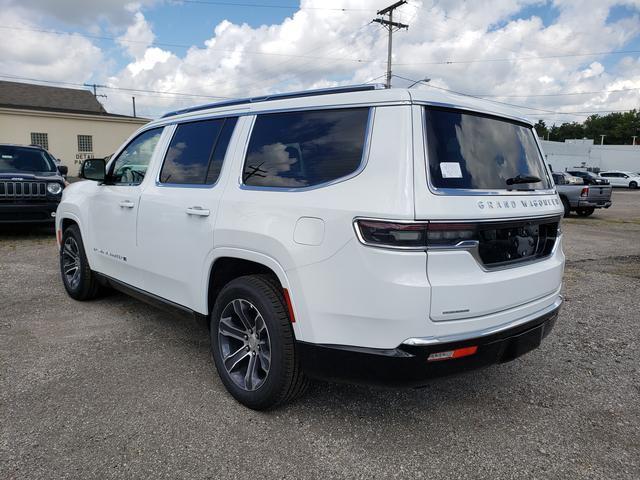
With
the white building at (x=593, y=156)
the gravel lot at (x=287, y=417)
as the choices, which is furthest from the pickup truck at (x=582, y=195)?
the white building at (x=593, y=156)

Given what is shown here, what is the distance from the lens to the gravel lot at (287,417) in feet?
8.46

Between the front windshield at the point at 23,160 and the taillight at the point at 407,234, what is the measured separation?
30.1ft

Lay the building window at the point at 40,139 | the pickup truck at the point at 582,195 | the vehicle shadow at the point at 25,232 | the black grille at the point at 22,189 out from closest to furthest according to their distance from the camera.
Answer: the black grille at the point at 22,189, the vehicle shadow at the point at 25,232, the pickup truck at the point at 582,195, the building window at the point at 40,139

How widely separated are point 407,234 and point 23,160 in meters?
9.93

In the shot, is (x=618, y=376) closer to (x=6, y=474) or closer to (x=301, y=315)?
(x=301, y=315)

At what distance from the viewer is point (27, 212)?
8.91 meters

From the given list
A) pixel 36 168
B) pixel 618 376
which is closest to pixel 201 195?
pixel 618 376

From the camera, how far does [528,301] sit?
2.86 metres

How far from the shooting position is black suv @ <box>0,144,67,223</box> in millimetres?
8711

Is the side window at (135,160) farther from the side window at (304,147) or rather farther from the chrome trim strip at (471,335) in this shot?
the chrome trim strip at (471,335)

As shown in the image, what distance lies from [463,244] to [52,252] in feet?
25.0

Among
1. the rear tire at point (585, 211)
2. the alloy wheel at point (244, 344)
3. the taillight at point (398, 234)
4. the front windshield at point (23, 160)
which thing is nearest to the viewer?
the taillight at point (398, 234)

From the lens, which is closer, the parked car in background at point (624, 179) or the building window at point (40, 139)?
the building window at point (40, 139)

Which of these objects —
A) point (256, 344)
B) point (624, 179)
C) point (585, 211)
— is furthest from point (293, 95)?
point (624, 179)
